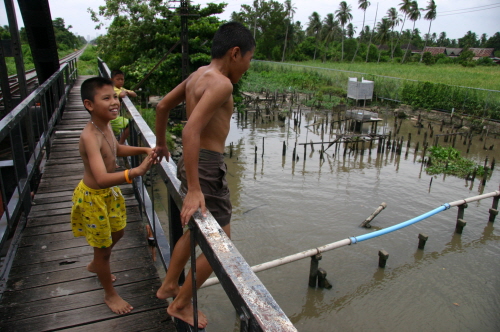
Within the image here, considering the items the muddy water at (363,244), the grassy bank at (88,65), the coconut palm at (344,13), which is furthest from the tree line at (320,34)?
the muddy water at (363,244)

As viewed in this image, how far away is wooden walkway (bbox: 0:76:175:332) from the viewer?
2.12m

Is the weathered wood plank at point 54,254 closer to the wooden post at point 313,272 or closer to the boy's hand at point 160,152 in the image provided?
the boy's hand at point 160,152

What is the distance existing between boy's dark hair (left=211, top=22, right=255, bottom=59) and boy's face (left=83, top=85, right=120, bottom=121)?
835 millimetres

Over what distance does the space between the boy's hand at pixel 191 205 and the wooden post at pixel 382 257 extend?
7120 mm

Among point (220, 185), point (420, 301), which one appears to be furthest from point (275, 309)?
point (420, 301)

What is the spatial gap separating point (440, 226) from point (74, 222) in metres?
10.2

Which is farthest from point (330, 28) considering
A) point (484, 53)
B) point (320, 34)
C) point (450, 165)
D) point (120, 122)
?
point (120, 122)

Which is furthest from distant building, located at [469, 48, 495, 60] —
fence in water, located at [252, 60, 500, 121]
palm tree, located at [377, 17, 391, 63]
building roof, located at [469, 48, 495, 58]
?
fence in water, located at [252, 60, 500, 121]

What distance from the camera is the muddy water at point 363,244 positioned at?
678cm

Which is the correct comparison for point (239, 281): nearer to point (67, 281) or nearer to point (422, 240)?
point (67, 281)

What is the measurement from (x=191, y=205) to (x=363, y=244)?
8399 millimetres

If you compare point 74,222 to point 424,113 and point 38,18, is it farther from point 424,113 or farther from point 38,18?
point 424,113

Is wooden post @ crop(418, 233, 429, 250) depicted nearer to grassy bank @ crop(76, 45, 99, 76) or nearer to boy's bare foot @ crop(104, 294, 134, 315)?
boy's bare foot @ crop(104, 294, 134, 315)

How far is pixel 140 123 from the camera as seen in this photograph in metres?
2.76
